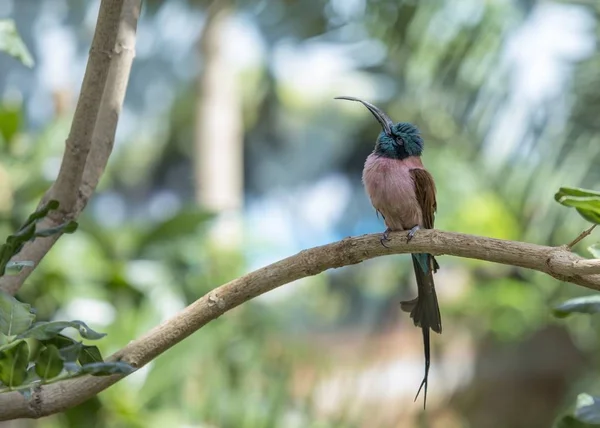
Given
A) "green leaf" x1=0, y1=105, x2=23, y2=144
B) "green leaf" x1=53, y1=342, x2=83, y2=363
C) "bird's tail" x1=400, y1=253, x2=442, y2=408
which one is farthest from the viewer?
"green leaf" x1=0, y1=105, x2=23, y2=144

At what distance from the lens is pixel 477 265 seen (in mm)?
4871

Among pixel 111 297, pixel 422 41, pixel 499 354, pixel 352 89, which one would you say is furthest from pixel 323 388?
pixel 352 89

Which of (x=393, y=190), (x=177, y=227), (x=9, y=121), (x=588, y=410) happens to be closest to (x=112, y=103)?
(x=393, y=190)

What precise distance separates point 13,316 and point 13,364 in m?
0.05

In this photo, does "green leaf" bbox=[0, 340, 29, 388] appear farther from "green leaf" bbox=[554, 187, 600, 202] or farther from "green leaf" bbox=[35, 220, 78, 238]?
"green leaf" bbox=[554, 187, 600, 202]

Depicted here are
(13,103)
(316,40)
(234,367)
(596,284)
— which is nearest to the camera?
(596,284)

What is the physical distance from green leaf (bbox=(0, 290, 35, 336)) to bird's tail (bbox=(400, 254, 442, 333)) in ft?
2.07

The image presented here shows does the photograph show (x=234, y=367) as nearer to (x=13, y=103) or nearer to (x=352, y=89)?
(x=13, y=103)

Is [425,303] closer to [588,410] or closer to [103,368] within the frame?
[588,410]

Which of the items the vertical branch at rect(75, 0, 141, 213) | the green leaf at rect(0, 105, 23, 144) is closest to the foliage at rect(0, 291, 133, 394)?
the vertical branch at rect(75, 0, 141, 213)

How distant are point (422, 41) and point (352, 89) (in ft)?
8.53

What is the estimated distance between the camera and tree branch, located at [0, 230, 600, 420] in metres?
0.95

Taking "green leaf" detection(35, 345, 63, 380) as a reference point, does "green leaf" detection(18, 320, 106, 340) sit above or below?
above

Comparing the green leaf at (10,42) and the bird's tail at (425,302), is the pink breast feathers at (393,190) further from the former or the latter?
the green leaf at (10,42)
